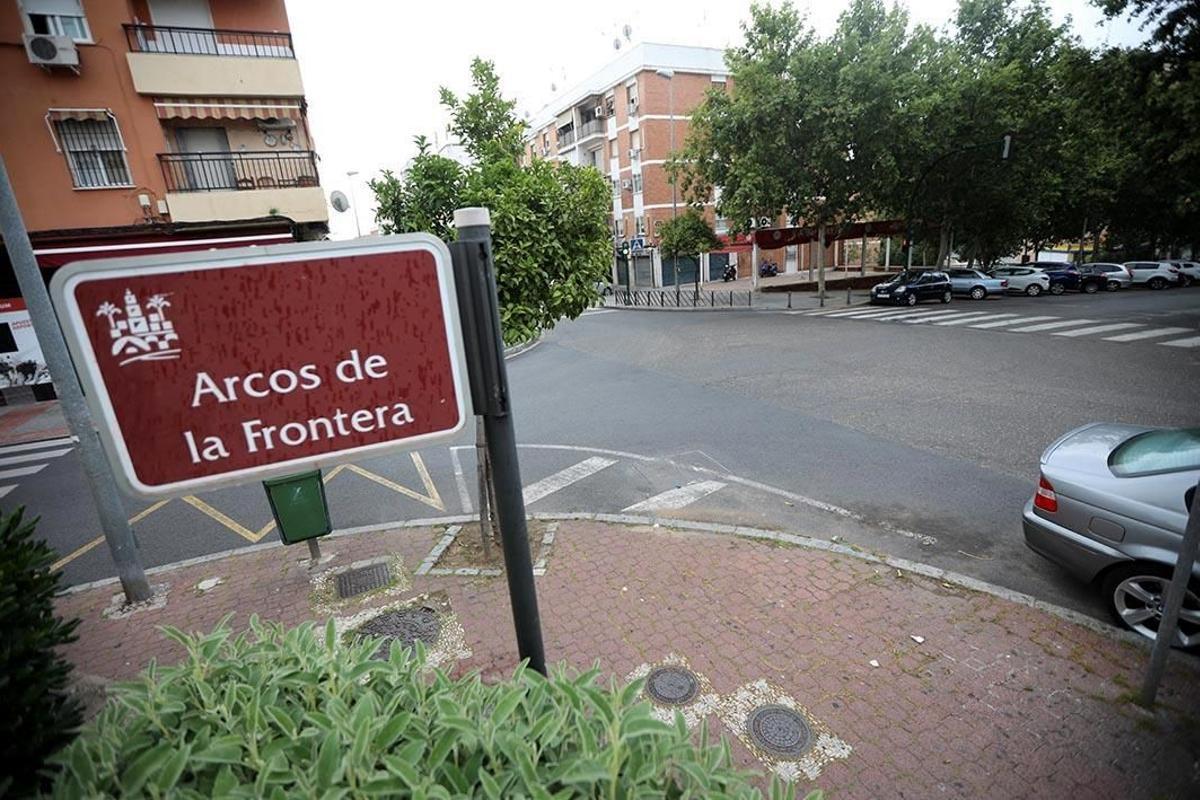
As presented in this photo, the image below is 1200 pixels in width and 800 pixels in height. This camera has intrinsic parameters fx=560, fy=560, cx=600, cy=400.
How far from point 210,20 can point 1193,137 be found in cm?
2498

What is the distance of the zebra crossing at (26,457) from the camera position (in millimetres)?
9367

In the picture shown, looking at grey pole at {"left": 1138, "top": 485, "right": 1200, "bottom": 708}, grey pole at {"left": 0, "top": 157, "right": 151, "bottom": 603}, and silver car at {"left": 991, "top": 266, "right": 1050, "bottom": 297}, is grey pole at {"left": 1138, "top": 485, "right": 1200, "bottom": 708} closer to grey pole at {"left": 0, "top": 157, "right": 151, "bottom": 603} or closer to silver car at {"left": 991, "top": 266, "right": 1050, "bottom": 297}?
grey pole at {"left": 0, "top": 157, "right": 151, "bottom": 603}

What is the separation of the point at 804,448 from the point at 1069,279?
29283 millimetres

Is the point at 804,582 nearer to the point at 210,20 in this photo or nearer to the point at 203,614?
the point at 203,614

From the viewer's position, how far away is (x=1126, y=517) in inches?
162

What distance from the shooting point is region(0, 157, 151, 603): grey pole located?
4.70 metres

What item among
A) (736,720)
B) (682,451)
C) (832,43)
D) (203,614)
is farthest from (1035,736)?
(832,43)

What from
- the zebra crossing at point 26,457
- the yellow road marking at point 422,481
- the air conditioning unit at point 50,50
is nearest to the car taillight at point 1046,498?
the yellow road marking at point 422,481

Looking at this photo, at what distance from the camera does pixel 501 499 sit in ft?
5.63

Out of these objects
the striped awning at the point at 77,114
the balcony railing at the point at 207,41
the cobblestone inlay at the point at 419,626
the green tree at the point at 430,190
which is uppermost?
the balcony railing at the point at 207,41

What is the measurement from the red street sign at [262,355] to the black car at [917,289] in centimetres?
2793

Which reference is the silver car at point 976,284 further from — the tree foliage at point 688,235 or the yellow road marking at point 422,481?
the yellow road marking at point 422,481

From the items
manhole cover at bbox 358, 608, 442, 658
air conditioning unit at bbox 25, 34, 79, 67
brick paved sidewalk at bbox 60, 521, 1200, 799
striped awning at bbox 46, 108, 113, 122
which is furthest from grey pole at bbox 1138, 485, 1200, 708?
striped awning at bbox 46, 108, 113, 122

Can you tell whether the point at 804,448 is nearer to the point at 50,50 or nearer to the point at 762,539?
the point at 762,539
